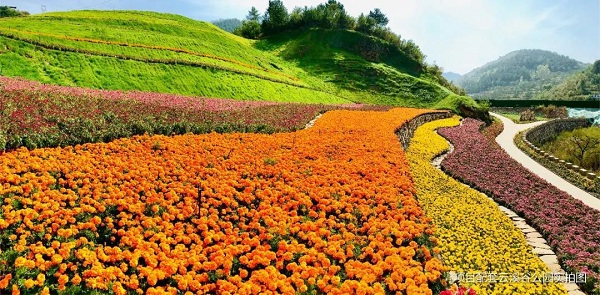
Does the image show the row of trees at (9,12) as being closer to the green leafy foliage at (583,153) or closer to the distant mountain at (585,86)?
the green leafy foliage at (583,153)

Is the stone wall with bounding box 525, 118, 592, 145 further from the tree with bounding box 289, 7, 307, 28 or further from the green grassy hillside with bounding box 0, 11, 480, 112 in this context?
the tree with bounding box 289, 7, 307, 28

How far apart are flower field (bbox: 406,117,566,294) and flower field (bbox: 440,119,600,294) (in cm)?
68

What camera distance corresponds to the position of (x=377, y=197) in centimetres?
881

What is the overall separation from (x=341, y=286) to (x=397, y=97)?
57.6 meters

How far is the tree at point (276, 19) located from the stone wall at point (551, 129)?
5340cm

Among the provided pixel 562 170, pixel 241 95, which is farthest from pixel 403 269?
pixel 241 95

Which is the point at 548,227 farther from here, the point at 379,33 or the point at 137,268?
the point at 379,33

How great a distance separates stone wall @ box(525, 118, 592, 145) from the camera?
39.2m

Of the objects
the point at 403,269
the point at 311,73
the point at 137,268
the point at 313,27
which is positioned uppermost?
the point at 313,27

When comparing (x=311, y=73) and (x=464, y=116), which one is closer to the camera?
(x=464, y=116)

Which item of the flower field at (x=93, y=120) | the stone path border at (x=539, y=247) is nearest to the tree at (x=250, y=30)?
the flower field at (x=93, y=120)

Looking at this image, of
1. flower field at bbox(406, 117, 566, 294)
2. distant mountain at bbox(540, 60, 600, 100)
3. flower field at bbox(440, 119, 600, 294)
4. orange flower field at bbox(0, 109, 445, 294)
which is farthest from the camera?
distant mountain at bbox(540, 60, 600, 100)

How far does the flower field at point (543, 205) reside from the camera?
9188mm

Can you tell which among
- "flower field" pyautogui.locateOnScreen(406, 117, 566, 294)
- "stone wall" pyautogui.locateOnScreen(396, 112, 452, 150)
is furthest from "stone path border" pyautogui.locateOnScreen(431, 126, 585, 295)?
"stone wall" pyautogui.locateOnScreen(396, 112, 452, 150)
